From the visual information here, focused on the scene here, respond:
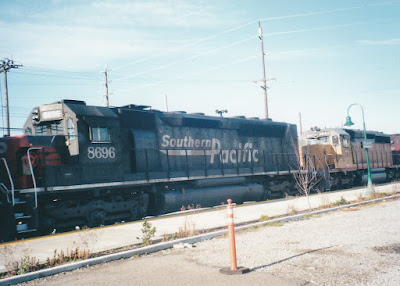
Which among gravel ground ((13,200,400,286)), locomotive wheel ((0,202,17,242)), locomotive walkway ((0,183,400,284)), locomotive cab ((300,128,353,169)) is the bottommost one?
gravel ground ((13,200,400,286))

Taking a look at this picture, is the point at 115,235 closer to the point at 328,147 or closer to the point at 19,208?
the point at 19,208

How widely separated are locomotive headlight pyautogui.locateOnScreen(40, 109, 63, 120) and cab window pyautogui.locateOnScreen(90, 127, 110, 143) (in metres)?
1.04

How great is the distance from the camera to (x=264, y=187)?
17844 mm

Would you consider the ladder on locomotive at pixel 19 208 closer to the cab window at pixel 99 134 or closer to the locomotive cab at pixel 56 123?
the locomotive cab at pixel 56 123

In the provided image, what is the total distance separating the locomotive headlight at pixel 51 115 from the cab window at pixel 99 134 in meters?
1.04

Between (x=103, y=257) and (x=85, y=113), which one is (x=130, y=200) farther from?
(x=103, y=257)

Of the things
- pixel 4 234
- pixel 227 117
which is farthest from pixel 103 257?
pixel 227 117

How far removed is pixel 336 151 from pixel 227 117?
8.91 m

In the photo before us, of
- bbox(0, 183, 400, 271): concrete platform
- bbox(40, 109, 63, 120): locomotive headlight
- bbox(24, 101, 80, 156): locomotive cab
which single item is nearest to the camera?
bbox(0, 183, 400, 271): concrete platform

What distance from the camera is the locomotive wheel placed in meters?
8.93

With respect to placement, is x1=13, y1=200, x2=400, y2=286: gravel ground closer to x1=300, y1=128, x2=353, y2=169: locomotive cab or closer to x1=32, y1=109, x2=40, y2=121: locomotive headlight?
x1=32, y1=109, x2=40, y2=121: locomotive headlight

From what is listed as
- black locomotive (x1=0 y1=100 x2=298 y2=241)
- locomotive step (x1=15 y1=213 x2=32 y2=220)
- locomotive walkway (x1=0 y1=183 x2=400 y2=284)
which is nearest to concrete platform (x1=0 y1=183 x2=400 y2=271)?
locomotive walkway (x1=0 y1=183 x2=400 y2=284)

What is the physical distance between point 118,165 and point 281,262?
726cm

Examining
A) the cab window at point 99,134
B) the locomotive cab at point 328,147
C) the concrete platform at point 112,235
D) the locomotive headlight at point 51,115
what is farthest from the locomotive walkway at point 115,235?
the locomotive cab at point 328,147
